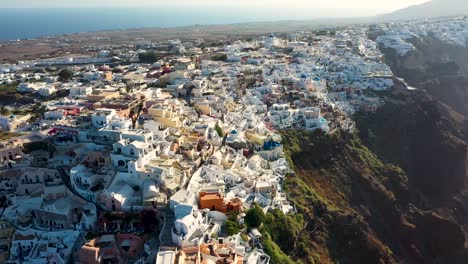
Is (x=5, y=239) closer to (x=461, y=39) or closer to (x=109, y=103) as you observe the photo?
(x=109, y=103)

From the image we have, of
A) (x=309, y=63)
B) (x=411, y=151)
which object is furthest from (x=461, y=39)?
(x=411, y=151)

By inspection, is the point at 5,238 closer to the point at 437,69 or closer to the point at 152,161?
the point at 152,161

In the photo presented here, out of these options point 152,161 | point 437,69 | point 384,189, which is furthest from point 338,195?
point 437,69

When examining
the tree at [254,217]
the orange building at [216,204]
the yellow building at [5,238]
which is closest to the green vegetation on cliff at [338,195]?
the tree at [254,217]

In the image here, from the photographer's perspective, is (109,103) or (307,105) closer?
(109,103)

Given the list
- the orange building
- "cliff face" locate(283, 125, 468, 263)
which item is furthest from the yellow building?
"cliff face" locate(283, 125, 468, 263)

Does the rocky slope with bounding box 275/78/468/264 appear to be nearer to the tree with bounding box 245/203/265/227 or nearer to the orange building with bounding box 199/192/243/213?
the tree with bounding box 245/203/265/227
